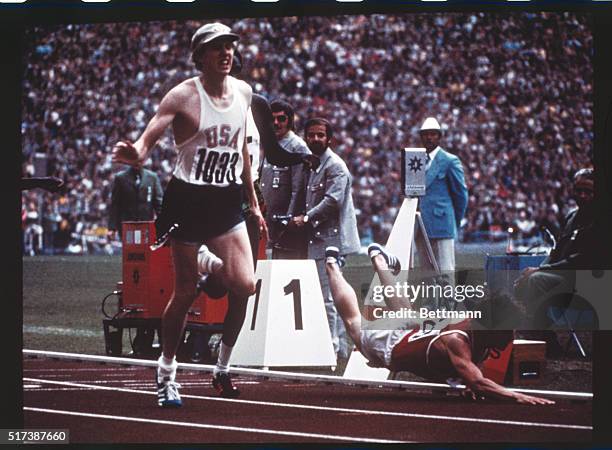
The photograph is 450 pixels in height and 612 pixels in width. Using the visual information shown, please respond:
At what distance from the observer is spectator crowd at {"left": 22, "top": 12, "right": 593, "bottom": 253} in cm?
759

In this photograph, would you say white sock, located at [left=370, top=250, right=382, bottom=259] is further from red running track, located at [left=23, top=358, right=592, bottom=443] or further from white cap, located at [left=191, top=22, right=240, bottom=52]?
white cap, located at [left=191, top=22, right=240, bottom=52]

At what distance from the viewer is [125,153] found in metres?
7.34

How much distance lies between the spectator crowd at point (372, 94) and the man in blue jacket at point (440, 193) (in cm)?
5

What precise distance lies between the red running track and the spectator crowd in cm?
79

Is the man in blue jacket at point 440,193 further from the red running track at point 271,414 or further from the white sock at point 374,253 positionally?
the red running track at point 271,414

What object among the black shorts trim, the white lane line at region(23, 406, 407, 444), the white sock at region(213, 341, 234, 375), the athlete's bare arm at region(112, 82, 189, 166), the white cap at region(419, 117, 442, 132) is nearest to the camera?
the white lane line at region(23, 406, 407, 444)

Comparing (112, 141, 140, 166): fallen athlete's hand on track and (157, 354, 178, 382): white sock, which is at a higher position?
(112, 141, 140, 166): fallen athlete's hand on track

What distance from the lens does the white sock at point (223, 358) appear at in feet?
26.1

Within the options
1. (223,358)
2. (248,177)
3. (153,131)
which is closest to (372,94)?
(248,177)

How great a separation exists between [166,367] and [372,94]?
6.08 ft

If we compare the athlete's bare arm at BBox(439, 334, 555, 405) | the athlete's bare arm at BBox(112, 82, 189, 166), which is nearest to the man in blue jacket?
the athlete's bare arm at BBox(439, 334, 555, 405)

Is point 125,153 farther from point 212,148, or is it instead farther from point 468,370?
point 468,370

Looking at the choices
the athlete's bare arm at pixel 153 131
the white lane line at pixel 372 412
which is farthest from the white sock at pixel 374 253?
the athlete's bare arm at pixel 153 131

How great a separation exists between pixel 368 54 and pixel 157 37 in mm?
1106
